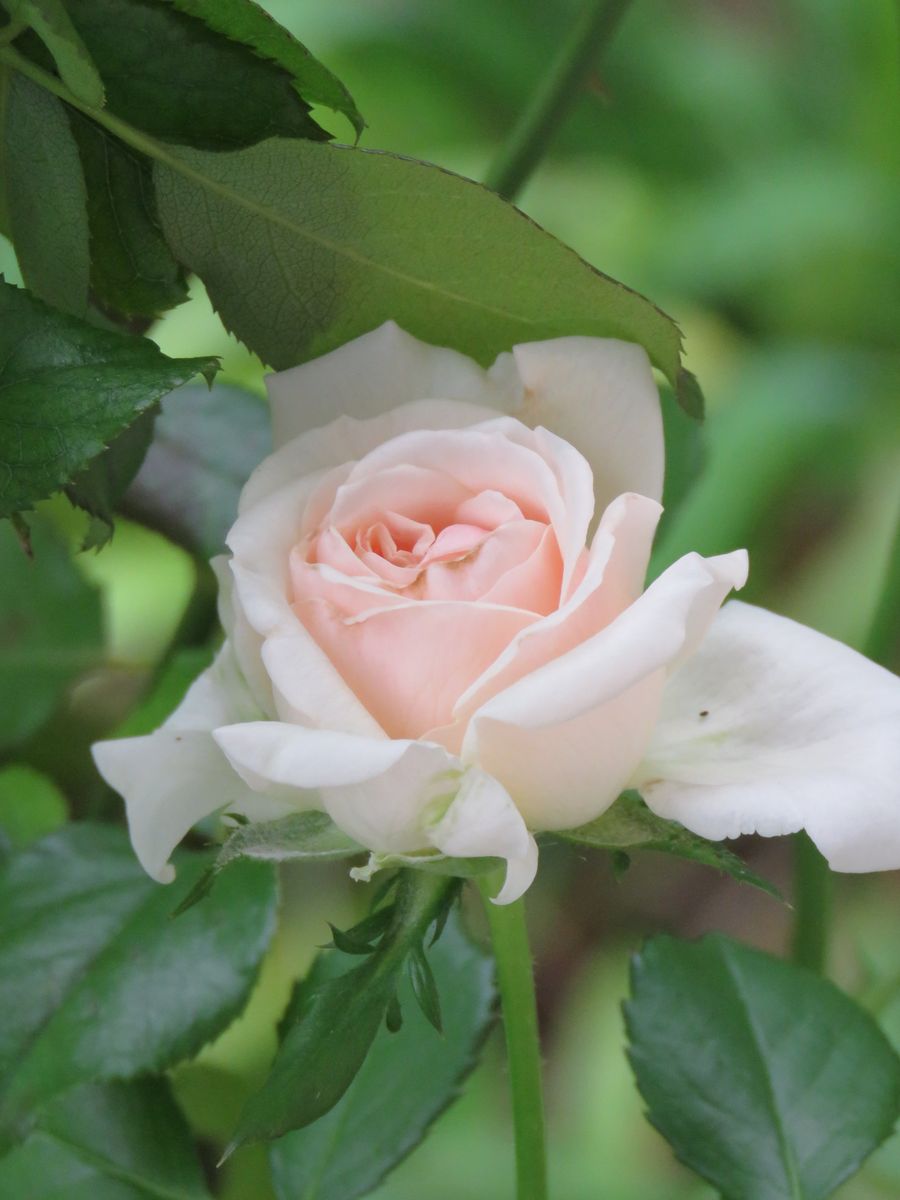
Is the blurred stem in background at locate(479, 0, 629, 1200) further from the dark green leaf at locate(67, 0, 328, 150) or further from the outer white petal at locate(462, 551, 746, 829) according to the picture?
the dark green leaf at locate(67, 0, 328, 150)

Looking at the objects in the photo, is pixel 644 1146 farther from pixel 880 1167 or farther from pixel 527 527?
pixel 527 527

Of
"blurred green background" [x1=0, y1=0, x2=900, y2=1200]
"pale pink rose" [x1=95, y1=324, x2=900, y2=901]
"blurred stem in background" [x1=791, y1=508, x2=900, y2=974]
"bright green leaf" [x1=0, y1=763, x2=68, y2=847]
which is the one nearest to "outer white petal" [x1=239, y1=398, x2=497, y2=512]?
"pale pink rose" [x1=95, y1=324, x2=900, y2=901]

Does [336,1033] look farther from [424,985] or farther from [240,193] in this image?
[240,193]

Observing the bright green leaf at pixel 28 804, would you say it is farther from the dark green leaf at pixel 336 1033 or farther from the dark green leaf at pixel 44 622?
the dark green leaf at pixel 336 1033

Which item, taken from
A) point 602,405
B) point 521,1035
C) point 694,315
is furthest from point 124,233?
point 694,315

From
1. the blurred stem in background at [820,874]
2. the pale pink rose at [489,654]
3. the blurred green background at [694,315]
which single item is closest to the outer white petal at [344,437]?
the pale pink rose at [489,654]

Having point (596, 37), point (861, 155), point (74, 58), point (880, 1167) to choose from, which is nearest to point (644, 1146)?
point (880, 1167)
